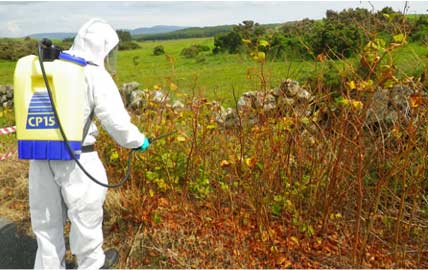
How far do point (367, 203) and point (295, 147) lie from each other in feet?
2.11

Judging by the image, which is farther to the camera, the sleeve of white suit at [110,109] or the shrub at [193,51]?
the shrub at [193,51]

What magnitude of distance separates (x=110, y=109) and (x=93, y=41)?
0.43 metres

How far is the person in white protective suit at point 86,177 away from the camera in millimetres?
2367

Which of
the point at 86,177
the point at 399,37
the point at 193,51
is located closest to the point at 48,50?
the point at 86,177

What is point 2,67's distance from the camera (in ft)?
73.5

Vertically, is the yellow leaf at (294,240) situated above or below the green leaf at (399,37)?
below

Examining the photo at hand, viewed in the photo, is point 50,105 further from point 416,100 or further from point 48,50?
point 416,100

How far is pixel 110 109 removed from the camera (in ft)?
7.70

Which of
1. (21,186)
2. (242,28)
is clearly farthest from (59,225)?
(242,28)

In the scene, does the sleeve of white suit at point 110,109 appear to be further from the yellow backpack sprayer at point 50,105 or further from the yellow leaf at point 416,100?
the yellow leaf at point 416,100

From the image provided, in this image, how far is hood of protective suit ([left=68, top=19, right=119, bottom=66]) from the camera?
7.98 feet

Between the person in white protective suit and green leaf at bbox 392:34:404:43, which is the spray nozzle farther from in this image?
green leaf at bbox 392:34:404:43

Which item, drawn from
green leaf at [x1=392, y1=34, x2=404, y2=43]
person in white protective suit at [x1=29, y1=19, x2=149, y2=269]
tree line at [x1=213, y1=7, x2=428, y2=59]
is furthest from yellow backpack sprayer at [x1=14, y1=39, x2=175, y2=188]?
green leaf at [x1=392, y1=34, x2=404, y2=43]

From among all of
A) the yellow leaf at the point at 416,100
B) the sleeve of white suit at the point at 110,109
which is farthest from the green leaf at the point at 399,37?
the sleeve of white suit at the point at 110,109
